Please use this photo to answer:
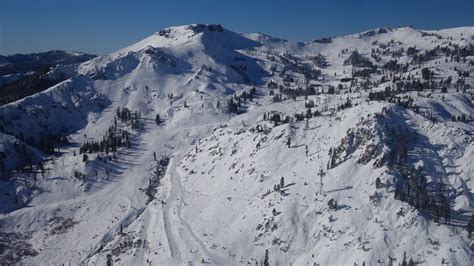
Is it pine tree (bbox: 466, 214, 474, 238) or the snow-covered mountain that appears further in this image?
the snow-covered mountain

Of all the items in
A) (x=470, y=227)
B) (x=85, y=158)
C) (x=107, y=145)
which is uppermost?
(x=107, y=145)

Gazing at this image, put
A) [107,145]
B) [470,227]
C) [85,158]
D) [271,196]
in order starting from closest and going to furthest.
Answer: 1. [470,227]
2. [271,196]
3. [85,158]
4. [107,145]

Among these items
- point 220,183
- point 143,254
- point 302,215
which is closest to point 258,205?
point 302,215

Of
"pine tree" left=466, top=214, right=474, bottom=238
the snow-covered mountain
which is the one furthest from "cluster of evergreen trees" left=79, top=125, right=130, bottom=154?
"pine tree" left=466, top=214, right=474, bottom=238

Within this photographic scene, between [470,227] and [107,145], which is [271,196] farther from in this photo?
[107,145]

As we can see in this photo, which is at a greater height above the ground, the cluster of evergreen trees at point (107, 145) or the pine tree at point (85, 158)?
the cluster of evergreen trees at point (107, 145)

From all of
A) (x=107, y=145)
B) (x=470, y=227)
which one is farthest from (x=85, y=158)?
(x=470, y=227)

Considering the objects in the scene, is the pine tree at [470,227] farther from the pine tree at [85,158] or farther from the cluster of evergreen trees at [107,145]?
the cluster of evergreen trees at [107,145]

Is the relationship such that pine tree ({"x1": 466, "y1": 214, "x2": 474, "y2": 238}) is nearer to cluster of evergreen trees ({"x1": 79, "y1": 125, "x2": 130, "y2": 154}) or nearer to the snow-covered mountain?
the snow-covered mountain

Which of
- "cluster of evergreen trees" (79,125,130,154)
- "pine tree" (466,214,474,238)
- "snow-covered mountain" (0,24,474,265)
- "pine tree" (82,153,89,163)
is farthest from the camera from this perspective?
"cluster of evergreen trees" (79,125,130,154)

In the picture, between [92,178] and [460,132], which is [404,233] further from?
[92,178]

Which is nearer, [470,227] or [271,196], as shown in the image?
[470,227]

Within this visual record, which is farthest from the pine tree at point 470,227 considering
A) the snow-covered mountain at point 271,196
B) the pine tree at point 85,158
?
the pine tree at point 85,158
